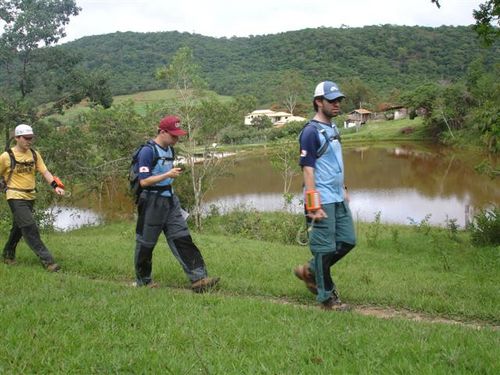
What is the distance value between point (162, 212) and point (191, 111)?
1936 cm

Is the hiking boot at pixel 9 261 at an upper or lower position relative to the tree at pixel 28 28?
lower

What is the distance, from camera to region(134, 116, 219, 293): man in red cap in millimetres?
5688

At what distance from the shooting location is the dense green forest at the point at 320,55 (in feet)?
366

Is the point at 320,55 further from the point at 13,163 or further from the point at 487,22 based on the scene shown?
the point at 13,163

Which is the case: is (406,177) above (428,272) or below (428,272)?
below

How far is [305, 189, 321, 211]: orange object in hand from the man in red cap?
Result: 1499 mm

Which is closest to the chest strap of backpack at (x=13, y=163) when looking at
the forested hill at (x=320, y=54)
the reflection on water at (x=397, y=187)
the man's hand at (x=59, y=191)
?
the man's hand at (x=59, y=191)

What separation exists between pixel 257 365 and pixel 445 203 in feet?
85.0

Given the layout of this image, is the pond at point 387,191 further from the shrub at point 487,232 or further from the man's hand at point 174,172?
the man's hand at point 174,172

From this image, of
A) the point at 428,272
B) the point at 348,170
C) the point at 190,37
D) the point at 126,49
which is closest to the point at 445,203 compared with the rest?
the point at 348,170

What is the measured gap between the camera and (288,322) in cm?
428

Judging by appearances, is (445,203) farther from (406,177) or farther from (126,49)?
(126,49)

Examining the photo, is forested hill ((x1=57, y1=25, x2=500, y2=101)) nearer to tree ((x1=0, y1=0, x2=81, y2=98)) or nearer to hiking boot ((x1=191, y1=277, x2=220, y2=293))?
tree ((x1=0, y1=0, x2=81, y2=98))

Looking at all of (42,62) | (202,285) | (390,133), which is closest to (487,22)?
(202,285)
